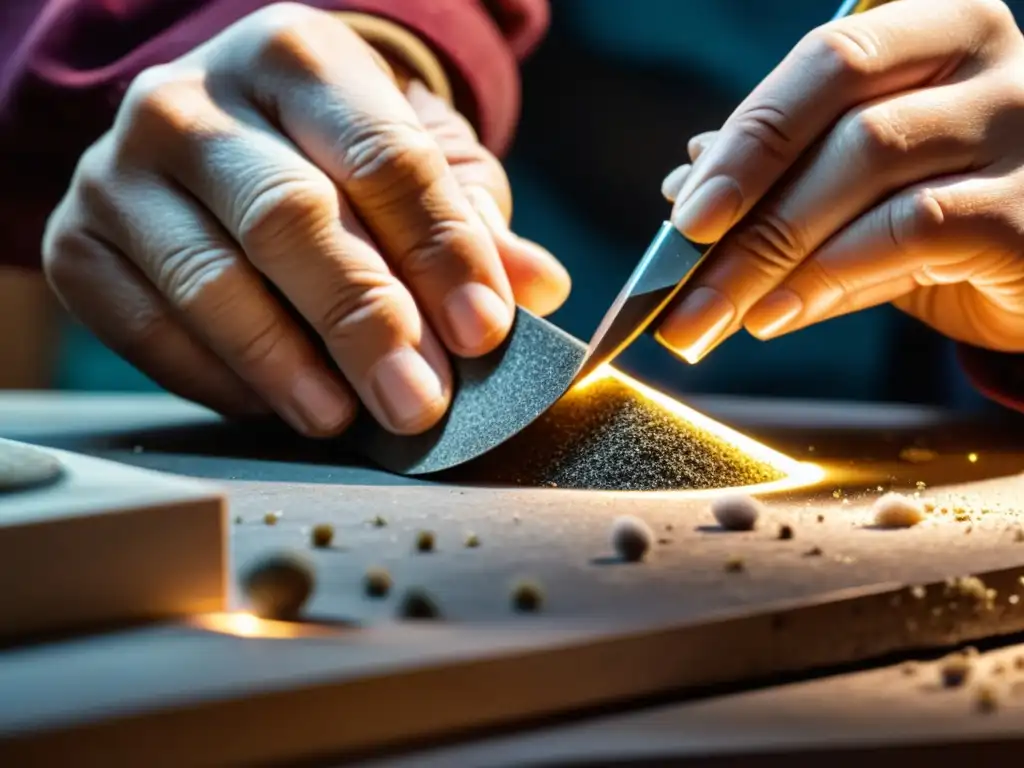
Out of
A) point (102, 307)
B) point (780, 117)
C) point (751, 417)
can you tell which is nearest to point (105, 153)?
point (102, 307)

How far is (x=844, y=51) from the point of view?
88 cm

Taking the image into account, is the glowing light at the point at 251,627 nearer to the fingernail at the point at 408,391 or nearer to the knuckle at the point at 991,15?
the fingernail at the point at 408,391

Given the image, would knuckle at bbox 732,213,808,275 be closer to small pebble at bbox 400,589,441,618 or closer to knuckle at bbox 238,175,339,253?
knuckle at bbox 238,175,339,253

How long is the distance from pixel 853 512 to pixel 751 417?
1.78 feet

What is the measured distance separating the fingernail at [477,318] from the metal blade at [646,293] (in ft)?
0.31

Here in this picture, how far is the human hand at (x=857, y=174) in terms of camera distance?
0.88 m

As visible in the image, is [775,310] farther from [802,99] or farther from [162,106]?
[162,106]

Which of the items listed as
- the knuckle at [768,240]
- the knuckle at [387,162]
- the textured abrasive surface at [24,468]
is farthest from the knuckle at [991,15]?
the textured abrasive surface at [24,468]

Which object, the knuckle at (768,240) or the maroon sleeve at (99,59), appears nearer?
the knuckle at (768,240)

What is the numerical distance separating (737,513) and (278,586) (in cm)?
29

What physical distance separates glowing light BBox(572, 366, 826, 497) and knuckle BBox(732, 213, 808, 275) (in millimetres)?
125

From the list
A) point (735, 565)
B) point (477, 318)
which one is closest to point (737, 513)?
point (735, 565)

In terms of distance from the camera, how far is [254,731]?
41 centimetres

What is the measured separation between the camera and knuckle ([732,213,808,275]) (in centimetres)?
89
